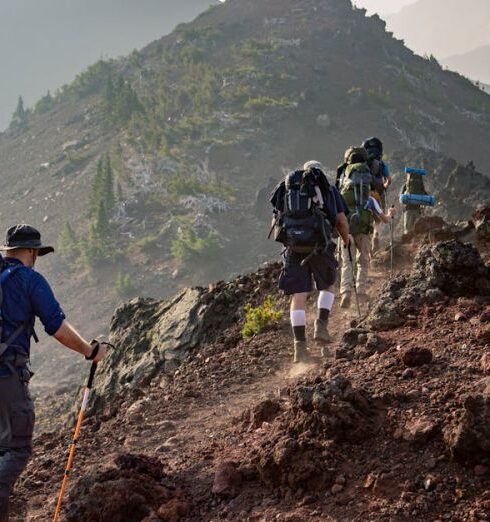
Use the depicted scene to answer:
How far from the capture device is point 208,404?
6.71m

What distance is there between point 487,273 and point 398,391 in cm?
267

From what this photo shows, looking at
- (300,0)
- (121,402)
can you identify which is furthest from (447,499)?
(300,0)

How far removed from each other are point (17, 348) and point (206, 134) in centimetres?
7493

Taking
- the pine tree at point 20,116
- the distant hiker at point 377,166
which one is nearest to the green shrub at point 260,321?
the distant hiker at point 377,166

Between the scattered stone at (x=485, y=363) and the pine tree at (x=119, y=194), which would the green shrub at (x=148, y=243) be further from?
the scattered stone at (x=485, y=363)

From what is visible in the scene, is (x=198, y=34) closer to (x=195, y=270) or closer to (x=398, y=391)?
(x=195, y=270)

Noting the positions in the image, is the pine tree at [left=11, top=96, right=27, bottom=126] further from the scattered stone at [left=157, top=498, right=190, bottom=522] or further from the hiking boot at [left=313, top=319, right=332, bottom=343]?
the scattered stone at [left=157, top=498, right=190, bottom=522]

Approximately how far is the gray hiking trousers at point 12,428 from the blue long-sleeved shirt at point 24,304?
24 centimetres

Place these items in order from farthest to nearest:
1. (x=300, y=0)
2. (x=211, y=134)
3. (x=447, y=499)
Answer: (x=300, y=0) → (x=211, y=134) → (x=447, y=499)

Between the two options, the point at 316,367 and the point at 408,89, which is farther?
the point at 408,89

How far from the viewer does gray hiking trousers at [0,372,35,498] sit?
405 centimetres

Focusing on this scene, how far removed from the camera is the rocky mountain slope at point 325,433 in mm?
3531

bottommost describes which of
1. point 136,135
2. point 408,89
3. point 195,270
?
Result: point 195,270

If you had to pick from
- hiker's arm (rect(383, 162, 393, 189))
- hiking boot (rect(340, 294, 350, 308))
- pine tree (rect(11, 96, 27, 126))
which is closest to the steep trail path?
hiking boot (rect(340, 294, 350, 308))
